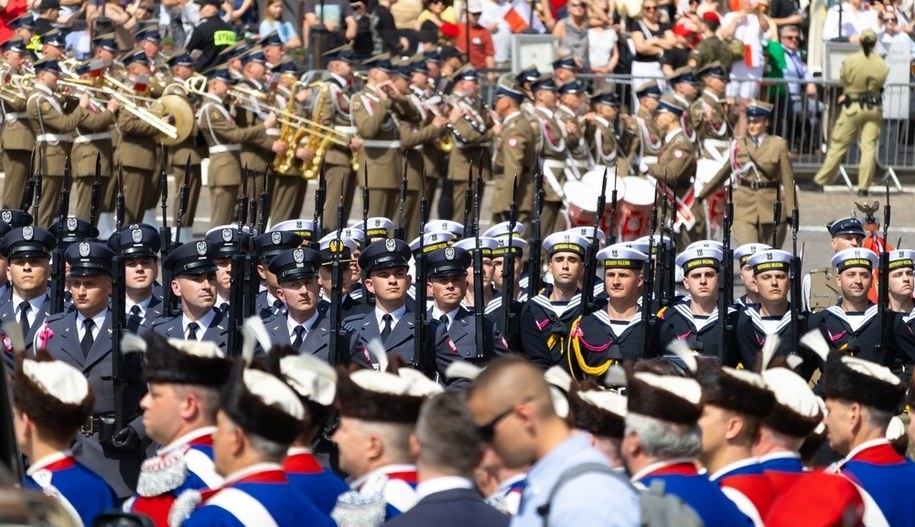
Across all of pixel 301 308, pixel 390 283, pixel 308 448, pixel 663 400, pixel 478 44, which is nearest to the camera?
pixel 663 400

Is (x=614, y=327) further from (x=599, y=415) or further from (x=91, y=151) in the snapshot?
(x=91, y=151)

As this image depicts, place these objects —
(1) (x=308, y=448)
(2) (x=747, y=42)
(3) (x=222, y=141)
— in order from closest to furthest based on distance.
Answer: (1) (x=308, y=448) → (3) (x=222, y=141) → (2) (x=747, y=42)

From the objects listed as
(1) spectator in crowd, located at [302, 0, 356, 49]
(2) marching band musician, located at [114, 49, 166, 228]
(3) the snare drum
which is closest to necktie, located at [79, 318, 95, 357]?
(3) the snare drum

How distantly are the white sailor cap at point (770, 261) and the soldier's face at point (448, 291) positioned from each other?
1856 millimetres

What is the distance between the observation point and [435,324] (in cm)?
1094

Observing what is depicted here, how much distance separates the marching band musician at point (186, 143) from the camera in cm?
1892

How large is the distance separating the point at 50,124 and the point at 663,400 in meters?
13.7

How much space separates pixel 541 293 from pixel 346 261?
129 cm

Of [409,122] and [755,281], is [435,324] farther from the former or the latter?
[409,122]

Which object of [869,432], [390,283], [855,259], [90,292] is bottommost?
[855,259]

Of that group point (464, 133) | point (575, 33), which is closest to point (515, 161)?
point (464, 133)

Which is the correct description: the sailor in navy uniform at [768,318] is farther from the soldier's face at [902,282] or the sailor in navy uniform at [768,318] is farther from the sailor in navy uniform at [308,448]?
the sailor in navy uniform at [308,448]

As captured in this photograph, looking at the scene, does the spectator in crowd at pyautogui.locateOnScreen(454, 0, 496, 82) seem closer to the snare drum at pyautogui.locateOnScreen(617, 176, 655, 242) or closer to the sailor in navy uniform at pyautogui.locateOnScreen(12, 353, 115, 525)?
the snare drum at pyautogui.locateOnScreen(617, 176, 655, 242)

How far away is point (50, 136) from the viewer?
63.6 ft
